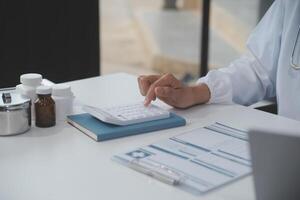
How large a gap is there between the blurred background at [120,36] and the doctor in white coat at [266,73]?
0.61 meters

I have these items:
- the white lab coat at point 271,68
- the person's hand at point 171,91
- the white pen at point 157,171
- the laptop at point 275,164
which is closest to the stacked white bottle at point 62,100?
the person's hand at point 171,91

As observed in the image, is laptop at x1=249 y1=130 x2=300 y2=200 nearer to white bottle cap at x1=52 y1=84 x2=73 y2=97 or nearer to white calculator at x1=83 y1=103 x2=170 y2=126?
white calculator at x1=83 y1=103 x2=170 y2=126

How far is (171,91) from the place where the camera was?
1167 millimetres

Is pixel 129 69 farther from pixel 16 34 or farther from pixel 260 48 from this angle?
pixel 260 48

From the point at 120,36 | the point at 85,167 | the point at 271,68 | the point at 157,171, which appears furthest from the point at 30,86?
the point at 120,36

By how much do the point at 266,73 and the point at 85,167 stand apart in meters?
0.81

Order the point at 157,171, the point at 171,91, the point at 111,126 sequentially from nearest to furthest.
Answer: the point at 157,171 < the point at 111,126 < the point at 171,91

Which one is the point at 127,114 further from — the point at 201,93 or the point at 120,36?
the point at 120,36

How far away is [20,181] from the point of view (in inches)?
30.6

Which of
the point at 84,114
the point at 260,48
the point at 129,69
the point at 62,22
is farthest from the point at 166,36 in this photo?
the point at 84,114

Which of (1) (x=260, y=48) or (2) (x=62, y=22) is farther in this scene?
(2) (x=62, y=22)

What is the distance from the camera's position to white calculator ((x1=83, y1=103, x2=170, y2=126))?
3.32 feet

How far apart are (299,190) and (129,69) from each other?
13.6 ft

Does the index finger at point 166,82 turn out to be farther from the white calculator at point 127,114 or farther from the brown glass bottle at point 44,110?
the brown glass bottle at point 44,110
